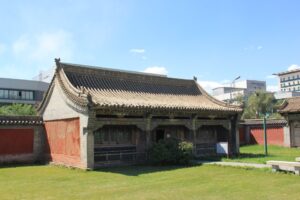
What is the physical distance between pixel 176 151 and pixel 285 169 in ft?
17.7

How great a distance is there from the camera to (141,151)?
18859mm

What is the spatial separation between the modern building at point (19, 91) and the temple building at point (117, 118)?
140 feet

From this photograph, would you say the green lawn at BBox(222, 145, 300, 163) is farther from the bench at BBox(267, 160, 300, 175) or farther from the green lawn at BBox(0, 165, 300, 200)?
the bench at BBox(267, 160, 300, 175)

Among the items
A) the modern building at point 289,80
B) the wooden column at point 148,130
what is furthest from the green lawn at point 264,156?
the modern building at point 289,80

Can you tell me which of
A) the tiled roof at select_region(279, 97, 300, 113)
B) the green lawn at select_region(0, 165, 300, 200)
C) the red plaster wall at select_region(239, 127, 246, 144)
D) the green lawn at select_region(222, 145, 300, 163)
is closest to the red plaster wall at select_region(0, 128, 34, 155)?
the green lawn at select_region(0, 165, 300, 200)

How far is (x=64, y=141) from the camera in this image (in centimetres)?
1848

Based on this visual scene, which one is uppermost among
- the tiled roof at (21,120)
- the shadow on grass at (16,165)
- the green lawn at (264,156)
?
the tiled roof at (21,120)

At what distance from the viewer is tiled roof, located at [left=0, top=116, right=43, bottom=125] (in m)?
19.4

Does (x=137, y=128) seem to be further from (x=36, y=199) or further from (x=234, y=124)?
(x=36, y=199)

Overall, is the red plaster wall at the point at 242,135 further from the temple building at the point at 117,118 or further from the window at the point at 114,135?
the window at the point at 114,135

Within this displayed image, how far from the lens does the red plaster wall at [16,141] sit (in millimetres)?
19344

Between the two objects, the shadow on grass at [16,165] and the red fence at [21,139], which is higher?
the red fence at [21,139]

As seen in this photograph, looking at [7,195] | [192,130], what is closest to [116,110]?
[192,130]

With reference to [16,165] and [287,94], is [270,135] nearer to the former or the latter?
[16,165]
